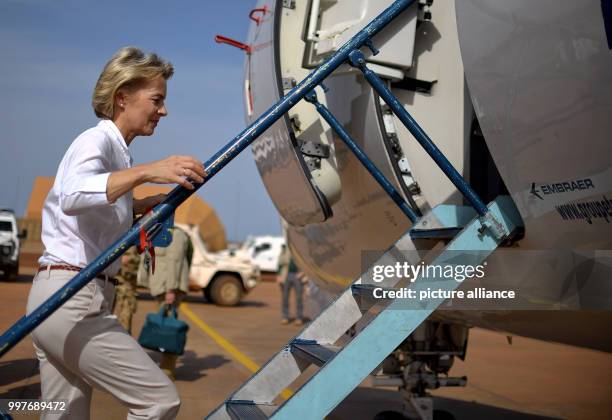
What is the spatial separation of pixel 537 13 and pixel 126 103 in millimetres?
1683

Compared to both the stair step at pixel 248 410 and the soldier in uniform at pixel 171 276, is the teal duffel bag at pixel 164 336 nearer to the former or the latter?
the soldier in uniform at pixel 171 276

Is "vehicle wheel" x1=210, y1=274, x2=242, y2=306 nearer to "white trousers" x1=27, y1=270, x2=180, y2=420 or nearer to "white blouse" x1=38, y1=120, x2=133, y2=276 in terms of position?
"white blouse" x1=38, y1=120, x2=133, y2=276

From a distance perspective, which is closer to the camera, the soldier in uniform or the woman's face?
the woman's face

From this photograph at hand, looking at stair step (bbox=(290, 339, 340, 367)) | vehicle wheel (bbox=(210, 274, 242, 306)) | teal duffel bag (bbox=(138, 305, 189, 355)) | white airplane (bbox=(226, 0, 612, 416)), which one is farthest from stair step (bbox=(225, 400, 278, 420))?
vehicle wheel (bbox=(210, 274, 242, 306))

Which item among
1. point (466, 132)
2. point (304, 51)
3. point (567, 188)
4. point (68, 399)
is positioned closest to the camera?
point (68, 399)

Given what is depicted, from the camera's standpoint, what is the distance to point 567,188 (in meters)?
2.99

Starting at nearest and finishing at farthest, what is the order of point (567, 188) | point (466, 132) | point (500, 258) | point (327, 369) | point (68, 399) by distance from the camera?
1. point (68, 399)
2. point (327, 369)
3. point (567, 188)
4. point (500, 258)
5. point (466, 132)

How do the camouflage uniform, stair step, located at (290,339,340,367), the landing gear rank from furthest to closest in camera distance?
the camouflage uniform → the landing gear → stair step, located at (290,339,340,367)

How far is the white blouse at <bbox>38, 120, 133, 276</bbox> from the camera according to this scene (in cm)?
235

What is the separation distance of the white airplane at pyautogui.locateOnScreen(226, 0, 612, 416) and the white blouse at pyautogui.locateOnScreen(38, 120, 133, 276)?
64.9 inches

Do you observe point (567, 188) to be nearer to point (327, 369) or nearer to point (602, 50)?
point (602, 50)

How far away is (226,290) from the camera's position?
1903cm

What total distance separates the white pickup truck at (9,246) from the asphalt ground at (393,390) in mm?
4954

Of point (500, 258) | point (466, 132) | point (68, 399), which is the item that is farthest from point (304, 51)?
point (68, 399)
